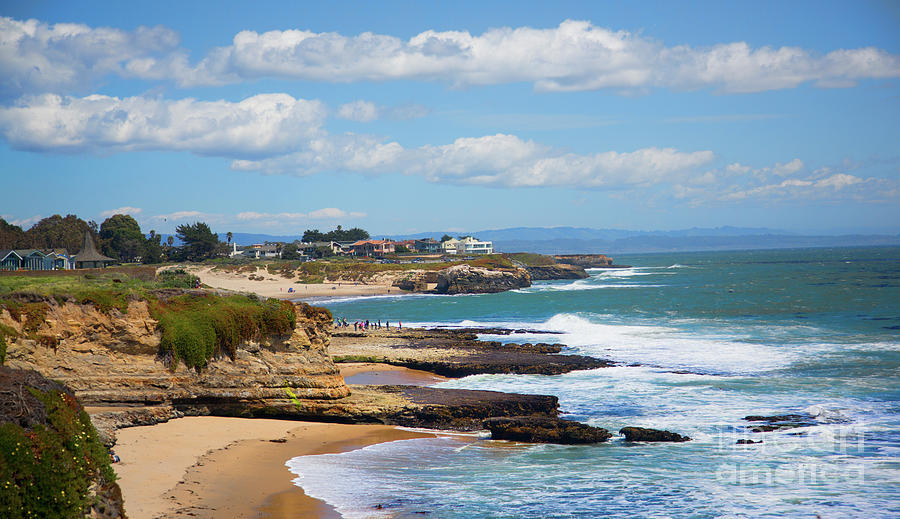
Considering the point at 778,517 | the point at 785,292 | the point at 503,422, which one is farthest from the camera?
the point at 785,292

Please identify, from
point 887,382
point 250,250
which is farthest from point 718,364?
point 250,250

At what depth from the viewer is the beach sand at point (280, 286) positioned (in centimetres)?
9412

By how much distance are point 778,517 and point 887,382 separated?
683 inches

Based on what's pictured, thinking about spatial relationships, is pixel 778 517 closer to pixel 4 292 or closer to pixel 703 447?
pixel 703 447

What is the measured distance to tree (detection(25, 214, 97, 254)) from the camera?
85.8m

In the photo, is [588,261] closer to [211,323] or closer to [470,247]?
[470,247]

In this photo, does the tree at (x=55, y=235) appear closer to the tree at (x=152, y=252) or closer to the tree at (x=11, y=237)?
the tree at (x=11, y=237)

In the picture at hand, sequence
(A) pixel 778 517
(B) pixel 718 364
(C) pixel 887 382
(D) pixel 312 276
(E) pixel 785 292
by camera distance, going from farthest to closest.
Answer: (D) pixel 312 276
(E) pixel 785 292
(B) pixel 718 364
(C) pixel 887 382
(A) pixel 778 517

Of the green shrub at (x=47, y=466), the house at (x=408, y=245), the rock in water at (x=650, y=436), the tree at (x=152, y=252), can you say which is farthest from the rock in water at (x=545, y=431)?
the house at (x=408, y=245)

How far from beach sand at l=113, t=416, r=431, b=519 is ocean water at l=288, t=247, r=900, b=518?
2.47ft

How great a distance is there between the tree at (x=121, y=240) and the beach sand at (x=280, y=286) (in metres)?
10.2

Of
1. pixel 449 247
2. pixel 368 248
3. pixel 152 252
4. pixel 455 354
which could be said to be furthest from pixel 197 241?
pixel 455 354

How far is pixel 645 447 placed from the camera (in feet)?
64.7

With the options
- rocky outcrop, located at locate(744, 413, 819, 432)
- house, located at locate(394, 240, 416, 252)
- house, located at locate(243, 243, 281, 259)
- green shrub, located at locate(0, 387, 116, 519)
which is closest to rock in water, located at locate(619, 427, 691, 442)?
rocky outcrop, located at locate(744, 413, 819, 432)
